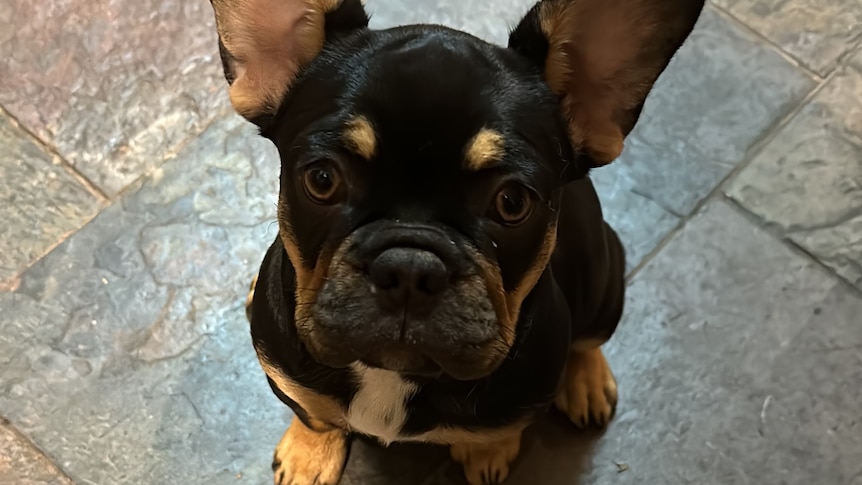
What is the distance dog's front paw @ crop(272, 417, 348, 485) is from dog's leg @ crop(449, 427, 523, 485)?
0.27 meters

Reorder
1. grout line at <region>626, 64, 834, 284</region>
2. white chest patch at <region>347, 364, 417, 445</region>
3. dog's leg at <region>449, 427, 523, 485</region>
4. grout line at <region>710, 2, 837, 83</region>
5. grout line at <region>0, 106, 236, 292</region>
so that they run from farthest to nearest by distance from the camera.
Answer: grout line at <region>710, 2, 837, 83</region> → grout line at <region>626, 64, 834, 284</region> → grout line at <region>0, 106, 236, 292</region> → dog's leg at <region>449, 427, 523, 485</region> → white chest patch at <region>347, 364, 417, 445</region>

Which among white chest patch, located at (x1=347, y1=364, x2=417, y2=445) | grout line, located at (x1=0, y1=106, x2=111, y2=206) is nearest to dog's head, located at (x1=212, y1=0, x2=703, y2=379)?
white chest patch, located at (x1=347, y1=364, x2=417, y2=445)

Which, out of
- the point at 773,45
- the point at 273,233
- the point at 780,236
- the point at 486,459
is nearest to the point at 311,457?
the point at 486,459

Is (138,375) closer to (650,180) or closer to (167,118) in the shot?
(167,118)

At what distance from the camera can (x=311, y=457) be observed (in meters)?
2.33

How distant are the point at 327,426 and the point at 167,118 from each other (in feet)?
3.59

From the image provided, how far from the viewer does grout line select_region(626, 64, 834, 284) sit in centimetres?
270

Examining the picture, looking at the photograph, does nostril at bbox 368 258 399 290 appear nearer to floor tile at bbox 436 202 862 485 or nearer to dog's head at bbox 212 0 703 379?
dog's head at bbox 212 0 703 379

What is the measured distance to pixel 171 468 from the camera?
94.3 inches

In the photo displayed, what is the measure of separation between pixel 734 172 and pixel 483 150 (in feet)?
4.88

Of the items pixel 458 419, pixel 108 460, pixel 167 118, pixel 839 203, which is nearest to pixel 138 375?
pixel 108 460

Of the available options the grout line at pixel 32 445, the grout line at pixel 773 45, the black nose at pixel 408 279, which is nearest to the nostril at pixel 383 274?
the black nose at pixel 408 279

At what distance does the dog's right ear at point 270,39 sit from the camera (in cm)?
166

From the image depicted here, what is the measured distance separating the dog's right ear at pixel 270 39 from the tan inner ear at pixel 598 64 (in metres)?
0.34
